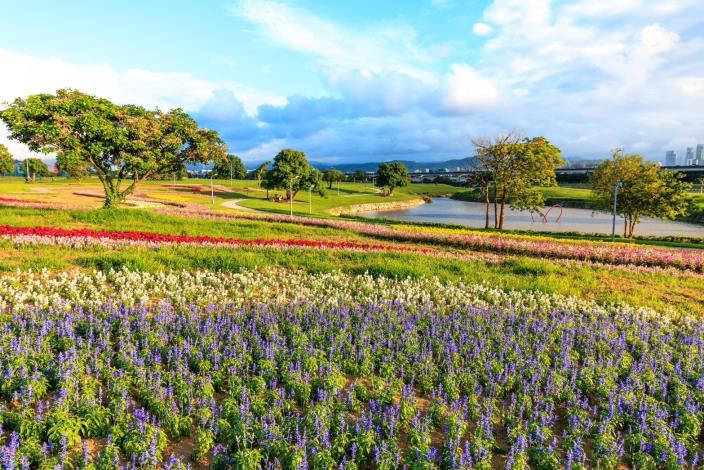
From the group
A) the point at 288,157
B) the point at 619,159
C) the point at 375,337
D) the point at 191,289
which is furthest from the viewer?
the point at 288,157

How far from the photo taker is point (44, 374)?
6555 millimetres

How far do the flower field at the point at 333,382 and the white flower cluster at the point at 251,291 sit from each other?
12 centimetres

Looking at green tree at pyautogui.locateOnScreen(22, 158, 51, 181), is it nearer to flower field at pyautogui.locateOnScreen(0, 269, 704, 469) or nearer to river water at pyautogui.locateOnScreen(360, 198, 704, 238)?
river water at pyautogui.locateOnScreen(360, 198, 704, 238)

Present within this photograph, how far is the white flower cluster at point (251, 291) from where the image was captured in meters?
10.6

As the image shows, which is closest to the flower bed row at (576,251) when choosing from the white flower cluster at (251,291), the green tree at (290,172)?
the white flower cluster at (251,291)

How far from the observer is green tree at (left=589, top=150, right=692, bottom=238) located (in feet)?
150

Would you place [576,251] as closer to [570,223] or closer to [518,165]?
[518,165]

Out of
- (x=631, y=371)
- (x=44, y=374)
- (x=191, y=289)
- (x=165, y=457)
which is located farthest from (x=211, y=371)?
(x=631, y=371)

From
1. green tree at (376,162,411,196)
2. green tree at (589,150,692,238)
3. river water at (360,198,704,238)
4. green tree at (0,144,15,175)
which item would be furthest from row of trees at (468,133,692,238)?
green tree at (0,144,15,175)

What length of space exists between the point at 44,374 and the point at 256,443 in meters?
3.74

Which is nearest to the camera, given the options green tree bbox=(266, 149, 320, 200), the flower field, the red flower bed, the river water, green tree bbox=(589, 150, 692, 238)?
the flower field

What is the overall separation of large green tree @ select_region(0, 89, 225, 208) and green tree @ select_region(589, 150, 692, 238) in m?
44.5

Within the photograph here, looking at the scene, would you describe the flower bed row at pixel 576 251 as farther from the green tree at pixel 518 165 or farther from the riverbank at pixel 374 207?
the riverbank at pixel 374 207

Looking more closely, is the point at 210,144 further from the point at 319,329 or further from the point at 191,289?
the point at 319,329
